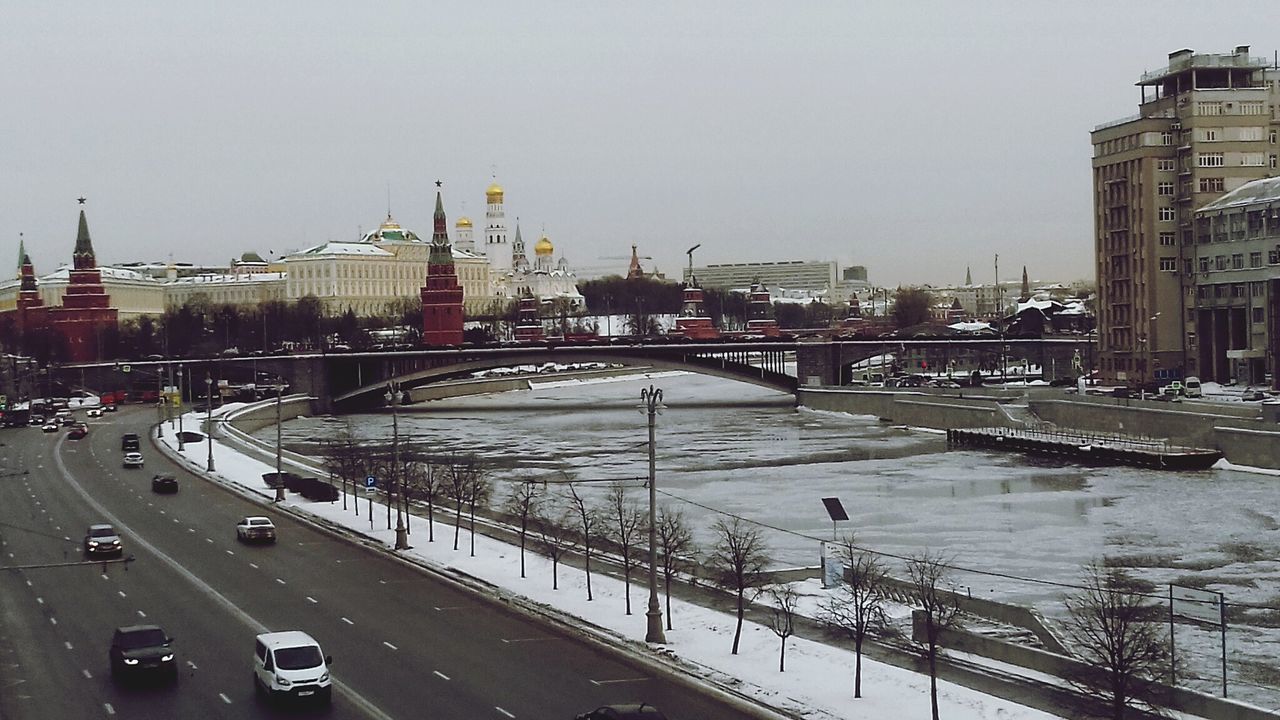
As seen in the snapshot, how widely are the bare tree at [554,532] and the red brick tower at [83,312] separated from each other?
97872 millimetres

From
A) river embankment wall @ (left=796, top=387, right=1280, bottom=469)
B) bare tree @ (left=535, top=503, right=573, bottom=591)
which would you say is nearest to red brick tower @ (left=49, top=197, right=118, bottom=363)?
river embankment wall @ (left=796, top=387, right=1280, bottom=469)

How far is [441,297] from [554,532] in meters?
107

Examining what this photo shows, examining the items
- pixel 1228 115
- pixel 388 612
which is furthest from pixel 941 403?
pixel 388 612

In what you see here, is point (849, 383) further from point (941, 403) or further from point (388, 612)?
point (388, 612)

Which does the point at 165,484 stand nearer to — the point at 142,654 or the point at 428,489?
the point at 428,489

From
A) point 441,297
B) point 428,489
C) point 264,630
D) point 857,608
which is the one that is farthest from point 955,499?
point 441,297

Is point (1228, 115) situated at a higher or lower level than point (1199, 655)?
higher

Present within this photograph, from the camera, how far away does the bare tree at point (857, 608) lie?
1984 centimetres

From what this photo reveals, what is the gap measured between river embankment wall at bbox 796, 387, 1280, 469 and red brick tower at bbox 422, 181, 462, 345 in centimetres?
5363

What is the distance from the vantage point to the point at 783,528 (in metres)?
36.9

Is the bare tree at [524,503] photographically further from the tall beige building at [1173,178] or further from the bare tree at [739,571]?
the tall beige building at [1173,178]

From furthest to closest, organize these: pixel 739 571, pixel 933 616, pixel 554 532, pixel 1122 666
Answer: pixel 554 532 < pixel 739 571 < pixel 933 616 < pixel 1122 666

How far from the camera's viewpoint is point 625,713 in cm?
1650

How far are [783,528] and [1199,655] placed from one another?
16.0 metres
